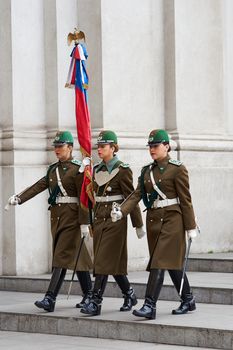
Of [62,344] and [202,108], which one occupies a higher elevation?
[202,108]

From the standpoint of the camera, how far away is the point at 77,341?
9984 millimetres

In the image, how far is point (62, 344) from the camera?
979 cm

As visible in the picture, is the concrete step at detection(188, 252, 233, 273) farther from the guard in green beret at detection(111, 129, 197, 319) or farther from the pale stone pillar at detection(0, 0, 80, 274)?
the guard in green beret at detection(111, 129, 197, 319)

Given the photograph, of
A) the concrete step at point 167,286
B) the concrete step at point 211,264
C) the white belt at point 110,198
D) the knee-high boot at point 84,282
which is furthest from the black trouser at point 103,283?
the concrete step at point 211,264

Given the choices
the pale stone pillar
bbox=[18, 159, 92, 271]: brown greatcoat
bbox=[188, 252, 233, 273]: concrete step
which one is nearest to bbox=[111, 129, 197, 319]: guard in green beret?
bbox=[18, 159, 92, 271]: brown greatcoat

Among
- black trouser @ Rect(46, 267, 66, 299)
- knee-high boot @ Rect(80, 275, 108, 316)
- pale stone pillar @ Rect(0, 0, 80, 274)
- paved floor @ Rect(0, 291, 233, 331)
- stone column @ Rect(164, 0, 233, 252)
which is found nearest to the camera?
paved floor @ Rect(0, 291, 233, 331)

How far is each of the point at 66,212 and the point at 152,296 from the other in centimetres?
151

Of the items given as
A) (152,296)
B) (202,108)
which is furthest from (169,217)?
(202,108)

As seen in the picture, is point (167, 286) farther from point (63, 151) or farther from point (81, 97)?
point (81, 97)

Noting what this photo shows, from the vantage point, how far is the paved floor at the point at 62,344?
31.1 ft

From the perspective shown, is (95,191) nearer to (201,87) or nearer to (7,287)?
(7,287)

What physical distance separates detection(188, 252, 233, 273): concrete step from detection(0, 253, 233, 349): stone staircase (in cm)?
1

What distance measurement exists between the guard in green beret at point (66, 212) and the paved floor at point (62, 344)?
0.79 m

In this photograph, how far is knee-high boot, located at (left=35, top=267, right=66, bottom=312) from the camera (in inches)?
422
